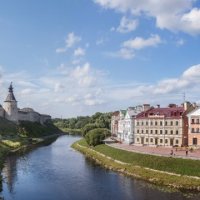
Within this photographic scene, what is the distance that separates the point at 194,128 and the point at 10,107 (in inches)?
3889

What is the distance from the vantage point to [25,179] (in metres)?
54.9

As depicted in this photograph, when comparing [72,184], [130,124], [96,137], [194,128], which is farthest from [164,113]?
[72,184]

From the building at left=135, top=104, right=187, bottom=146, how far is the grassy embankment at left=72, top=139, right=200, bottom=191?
13218 millimetres

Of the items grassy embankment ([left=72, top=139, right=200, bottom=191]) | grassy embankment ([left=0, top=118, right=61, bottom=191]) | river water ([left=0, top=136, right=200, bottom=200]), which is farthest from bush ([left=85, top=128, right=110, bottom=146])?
grassy embankment ([left=72, top=139, right=200, bottom=191])

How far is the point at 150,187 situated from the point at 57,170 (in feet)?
64.6

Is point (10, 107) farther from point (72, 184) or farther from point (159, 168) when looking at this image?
point (159, 168)

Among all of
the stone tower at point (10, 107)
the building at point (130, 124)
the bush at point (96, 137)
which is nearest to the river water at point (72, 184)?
the building at point (130, 124)

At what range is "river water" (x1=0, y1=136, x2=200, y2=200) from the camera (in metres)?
44.2

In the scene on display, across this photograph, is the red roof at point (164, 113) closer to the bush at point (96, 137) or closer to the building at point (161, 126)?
the building at point (161, 126)

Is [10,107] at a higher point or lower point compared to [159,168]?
higher

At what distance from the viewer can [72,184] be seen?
5056 cm

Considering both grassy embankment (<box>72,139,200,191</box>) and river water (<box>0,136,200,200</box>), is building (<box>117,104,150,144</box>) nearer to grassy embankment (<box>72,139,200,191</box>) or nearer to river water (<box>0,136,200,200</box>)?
grassy embankment (<box>72,139,200,191</box>)

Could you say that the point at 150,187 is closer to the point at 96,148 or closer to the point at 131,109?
the point at 96,148

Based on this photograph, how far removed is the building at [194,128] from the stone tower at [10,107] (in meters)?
96.5
